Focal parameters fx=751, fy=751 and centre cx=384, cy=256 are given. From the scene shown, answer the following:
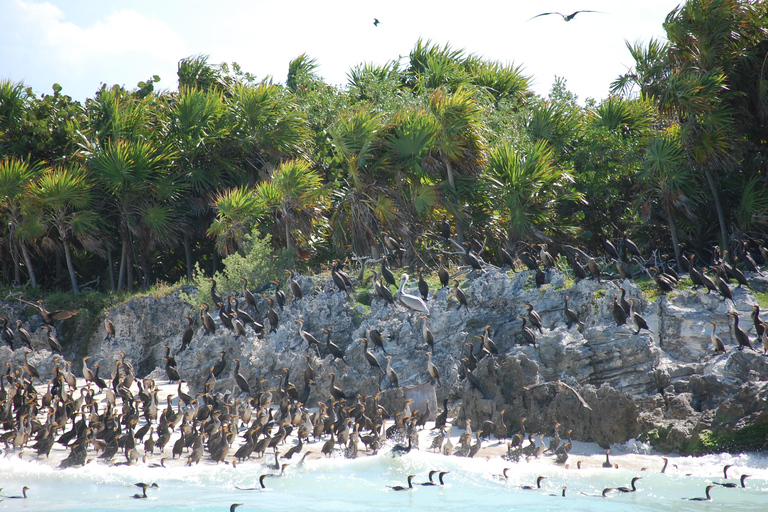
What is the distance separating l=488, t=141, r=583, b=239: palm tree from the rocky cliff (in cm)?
308

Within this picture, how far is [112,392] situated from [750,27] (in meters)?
18.4

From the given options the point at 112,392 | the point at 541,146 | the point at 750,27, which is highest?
the point at 750,27

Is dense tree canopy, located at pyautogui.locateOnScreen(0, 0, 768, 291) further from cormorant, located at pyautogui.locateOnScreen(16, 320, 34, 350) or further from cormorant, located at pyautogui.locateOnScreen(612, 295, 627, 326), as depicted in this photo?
cormorant, located at pyautogui.locateOnScreen(612, 295, 627, 326)


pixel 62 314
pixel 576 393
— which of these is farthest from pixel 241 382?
pixel 62 314

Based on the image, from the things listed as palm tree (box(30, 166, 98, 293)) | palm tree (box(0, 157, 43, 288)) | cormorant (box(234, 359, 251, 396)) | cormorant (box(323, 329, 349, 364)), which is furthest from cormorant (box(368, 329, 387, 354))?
palm tree (box(0, 157, 43, 288))

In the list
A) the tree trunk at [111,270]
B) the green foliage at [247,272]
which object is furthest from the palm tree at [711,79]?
the tree trunk at [111,270]

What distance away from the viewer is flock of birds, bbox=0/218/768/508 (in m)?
13.0

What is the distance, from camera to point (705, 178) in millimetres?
20922

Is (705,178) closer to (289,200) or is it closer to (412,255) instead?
(412,255)

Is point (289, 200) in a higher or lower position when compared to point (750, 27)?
lower

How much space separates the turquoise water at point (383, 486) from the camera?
11.3 m

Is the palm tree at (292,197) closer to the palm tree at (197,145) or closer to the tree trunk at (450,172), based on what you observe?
the palm tree at (197,145)

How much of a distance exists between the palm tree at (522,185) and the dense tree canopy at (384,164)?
5 centimetres

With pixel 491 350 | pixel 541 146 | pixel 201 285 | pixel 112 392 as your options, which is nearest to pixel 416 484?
pixel 491 350
